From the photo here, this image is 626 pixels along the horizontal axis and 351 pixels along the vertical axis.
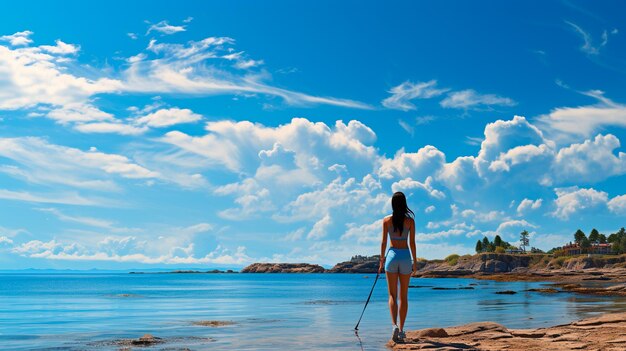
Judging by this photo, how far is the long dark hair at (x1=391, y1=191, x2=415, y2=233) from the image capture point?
14.4m

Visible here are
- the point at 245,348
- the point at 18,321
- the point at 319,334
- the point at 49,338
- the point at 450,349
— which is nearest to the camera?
the point at 450,349

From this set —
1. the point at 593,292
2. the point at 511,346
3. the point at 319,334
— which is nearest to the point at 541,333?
the point at 511,346

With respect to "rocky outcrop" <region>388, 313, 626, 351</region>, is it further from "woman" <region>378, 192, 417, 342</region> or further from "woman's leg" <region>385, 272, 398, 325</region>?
"woman" <region>378, 192, 417, 342</region>

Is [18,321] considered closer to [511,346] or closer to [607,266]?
[511,346]

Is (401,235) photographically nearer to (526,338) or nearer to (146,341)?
(526,338)

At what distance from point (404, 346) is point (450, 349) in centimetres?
131

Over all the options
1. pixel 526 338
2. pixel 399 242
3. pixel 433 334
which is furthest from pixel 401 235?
pixel 526 338

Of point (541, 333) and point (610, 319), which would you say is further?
point (610, 319)

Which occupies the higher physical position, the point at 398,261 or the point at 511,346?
the point at 398,261

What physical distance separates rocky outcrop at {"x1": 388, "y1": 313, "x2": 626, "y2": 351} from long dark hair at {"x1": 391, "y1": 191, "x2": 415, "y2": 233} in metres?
2.84

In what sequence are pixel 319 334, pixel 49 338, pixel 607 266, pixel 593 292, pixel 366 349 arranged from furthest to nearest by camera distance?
pixel 607 266 < pixel 593 292 < pixel 49 338 < pixel 319 334 < pixel 366 349

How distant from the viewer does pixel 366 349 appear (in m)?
15.8

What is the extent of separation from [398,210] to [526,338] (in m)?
5.37

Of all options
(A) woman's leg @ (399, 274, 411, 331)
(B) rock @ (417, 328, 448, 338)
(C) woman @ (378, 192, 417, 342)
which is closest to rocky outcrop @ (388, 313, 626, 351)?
(B) rock @ (417, 328, 448, 338)
